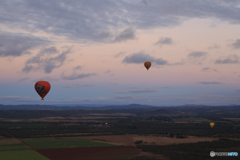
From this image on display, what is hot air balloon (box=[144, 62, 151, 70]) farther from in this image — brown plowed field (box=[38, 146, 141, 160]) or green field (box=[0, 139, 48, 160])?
green field (box=[0, 139, 48, 160])

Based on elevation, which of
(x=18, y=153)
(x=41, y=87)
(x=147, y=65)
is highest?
(x=147, y=65)

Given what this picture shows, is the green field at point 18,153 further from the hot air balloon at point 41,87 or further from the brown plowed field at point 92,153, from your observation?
the hot air balloon at point 41,87

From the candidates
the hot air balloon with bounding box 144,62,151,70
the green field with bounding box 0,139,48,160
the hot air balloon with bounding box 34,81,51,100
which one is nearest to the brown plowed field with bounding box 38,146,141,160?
the green field with bounding box 0,139,48,160

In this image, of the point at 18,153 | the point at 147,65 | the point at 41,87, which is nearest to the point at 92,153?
the point at 18,153

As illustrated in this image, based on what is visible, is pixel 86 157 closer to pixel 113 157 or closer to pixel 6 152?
pixel 113 157

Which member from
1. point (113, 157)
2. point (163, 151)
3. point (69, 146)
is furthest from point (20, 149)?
point (163, 151)

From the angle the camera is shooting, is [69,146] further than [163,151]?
Yes

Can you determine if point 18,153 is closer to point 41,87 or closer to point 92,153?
point 41,87
